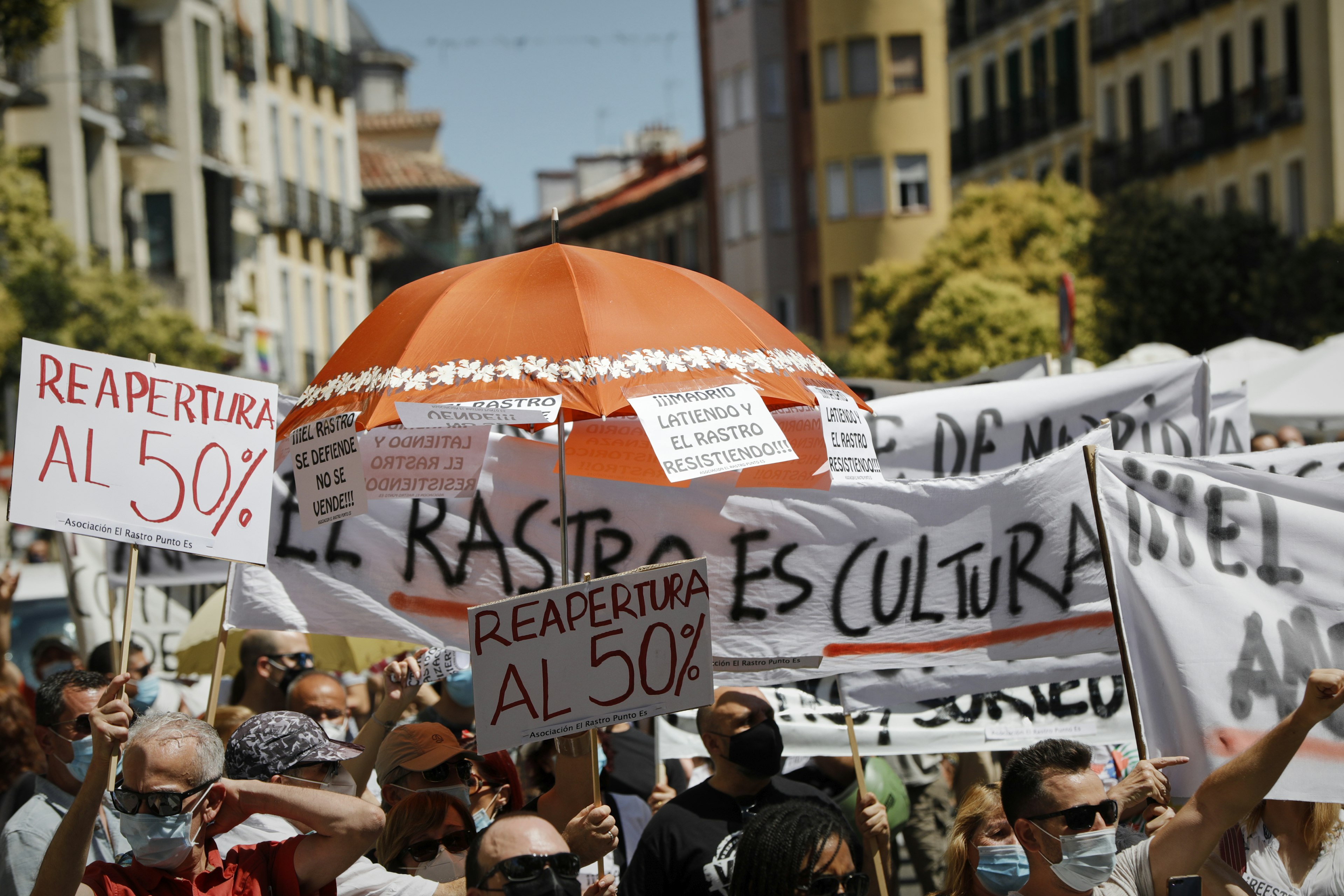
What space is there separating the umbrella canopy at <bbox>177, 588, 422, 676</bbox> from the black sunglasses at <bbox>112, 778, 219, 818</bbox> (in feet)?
14.6

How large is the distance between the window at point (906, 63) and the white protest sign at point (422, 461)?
1707 inches

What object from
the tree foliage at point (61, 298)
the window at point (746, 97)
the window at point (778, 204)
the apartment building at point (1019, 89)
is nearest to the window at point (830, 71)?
the window at point (746, 97)

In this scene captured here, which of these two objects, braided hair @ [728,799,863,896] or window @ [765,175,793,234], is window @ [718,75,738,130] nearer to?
window @ [765,175,793,234]

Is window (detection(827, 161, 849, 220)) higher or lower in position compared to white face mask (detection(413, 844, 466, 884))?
higher

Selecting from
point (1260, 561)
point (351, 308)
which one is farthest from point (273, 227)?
point (1260, 561)

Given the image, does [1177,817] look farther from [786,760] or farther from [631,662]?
[786,760]

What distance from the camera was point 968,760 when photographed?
308 inches

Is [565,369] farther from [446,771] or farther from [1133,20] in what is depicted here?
[1133,20]

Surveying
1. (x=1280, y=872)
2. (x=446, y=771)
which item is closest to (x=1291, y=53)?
(x=1280, y=872)

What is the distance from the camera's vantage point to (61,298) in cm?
2792

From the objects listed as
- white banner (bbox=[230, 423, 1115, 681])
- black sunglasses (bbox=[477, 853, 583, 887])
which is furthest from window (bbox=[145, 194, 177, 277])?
black sunglasses (bbox=[477, 853, 583, 887])

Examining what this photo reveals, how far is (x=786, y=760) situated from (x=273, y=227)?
39862mm

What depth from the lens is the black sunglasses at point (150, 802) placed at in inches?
162

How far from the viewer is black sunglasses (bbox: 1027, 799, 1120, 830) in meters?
4.38
